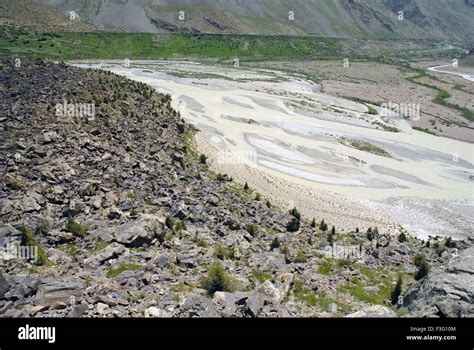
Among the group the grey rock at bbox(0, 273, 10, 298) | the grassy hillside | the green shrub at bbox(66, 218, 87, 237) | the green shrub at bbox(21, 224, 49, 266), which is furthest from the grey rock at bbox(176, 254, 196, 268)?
the grassy hillside

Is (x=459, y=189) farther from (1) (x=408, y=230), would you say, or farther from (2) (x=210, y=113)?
(2) (x=210, y=113)

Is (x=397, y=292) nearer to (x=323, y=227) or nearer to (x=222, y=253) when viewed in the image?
(x=222, y=253)

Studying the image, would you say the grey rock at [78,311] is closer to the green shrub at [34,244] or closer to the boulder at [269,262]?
the green shrub at [34,244]

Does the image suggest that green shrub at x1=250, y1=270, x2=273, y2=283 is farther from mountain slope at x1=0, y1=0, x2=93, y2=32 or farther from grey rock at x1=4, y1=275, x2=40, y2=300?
mountain slope at x1=0, y1=0, x2=93, y2=32

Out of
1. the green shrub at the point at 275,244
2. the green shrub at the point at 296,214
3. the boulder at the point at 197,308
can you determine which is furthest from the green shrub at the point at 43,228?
the green shrub at the point at 296,214

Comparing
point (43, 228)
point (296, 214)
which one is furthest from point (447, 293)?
point (43, 228)
